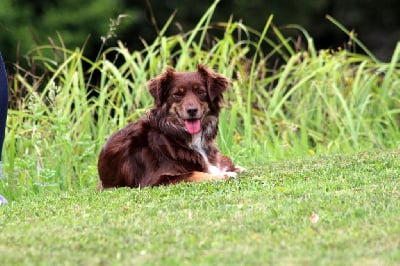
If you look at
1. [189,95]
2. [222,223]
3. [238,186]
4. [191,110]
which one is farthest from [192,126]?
[222,223]

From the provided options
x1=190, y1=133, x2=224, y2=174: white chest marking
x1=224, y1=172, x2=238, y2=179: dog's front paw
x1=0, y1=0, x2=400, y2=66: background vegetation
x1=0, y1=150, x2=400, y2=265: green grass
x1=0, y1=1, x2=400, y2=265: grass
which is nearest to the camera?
x1=0, y1=150, x2=400, y2=265: green grass

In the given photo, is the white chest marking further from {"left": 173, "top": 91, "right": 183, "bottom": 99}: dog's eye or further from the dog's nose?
{"left": 173, "top": 91, "right": 183, "bottom": 99}: dog's eye

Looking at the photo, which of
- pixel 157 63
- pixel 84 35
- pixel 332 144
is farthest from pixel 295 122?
pixel 84 35

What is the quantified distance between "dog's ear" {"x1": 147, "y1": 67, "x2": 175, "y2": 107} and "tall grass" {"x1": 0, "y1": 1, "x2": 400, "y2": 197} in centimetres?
137

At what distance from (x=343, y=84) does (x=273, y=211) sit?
5.06 m

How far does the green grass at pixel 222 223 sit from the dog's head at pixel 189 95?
0.65 metres

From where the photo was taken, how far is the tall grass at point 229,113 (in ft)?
28.3

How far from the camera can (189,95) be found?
716 centimetres

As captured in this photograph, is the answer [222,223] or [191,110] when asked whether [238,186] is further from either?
[222,223]

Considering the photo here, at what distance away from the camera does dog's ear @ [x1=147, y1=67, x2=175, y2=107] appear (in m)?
7.21

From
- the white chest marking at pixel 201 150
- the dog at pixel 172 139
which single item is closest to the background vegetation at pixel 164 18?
the dog at pixel 172 139

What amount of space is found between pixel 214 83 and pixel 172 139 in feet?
1.86

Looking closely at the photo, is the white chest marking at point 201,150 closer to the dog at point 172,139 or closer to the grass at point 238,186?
the dog at point 172,139

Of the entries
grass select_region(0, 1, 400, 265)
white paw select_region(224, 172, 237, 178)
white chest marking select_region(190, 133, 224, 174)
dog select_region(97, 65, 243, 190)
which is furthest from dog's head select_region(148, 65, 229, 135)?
grass select_region(0, 1, 400, 265)
